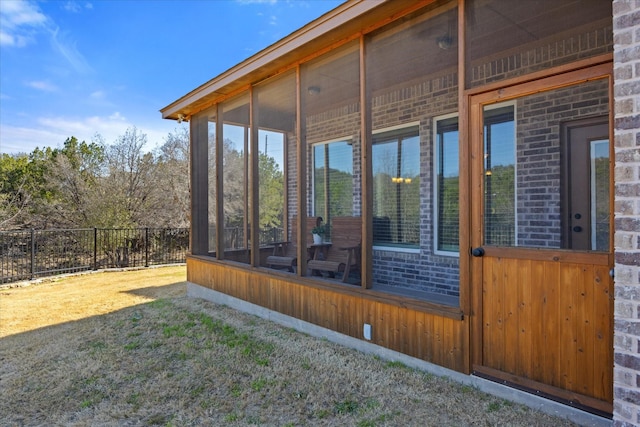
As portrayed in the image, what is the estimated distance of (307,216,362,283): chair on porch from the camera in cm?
402

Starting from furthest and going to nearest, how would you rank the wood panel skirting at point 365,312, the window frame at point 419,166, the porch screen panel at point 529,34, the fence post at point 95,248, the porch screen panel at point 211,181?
1. the fence post at point 95,248
2. the porch screen panel at point 211,181
3. the window frame at point 419,166
4. the porch screen panel at point 529,34
5. the wood panel skirting at point 365,312

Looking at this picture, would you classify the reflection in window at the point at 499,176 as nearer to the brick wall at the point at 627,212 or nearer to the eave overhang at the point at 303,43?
the brick wall at the point at 627,212

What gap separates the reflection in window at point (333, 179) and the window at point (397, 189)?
0.74 meters

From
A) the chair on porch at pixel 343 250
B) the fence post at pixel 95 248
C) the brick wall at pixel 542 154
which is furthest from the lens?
the fence post at pixel 95 248

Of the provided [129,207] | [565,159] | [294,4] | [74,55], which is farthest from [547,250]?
[74,55]

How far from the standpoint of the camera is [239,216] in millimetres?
5723

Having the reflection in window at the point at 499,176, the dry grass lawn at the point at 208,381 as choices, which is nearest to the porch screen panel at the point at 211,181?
the dry grass lawn at the point at 208,381

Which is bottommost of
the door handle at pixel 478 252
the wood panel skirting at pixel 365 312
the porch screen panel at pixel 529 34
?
the wood panel skirting at pixel 365 312

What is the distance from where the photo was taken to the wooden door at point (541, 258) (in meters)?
2.12

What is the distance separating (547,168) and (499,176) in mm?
1133

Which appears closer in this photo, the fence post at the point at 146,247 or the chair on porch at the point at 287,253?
the chair on porch at the point at 287,253

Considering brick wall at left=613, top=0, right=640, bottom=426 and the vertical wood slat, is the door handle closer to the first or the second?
the vertical wood slat

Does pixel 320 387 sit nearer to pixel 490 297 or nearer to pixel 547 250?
pixel 490 297

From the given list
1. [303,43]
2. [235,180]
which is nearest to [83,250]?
[235,180]
